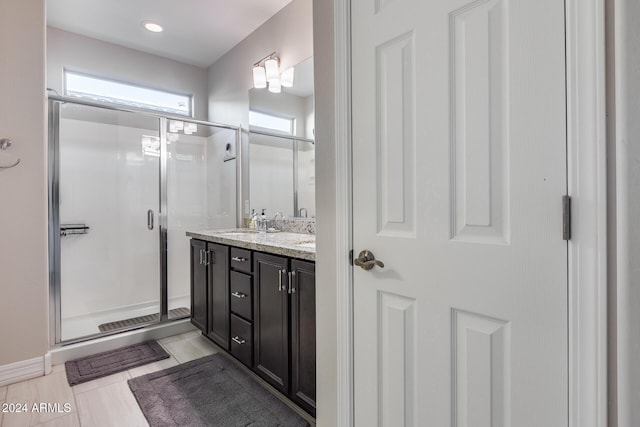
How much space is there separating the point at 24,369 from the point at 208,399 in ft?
4.22

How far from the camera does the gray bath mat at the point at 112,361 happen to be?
2170 millimetres

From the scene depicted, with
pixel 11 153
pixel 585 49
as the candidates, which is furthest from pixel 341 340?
pixel 11 153

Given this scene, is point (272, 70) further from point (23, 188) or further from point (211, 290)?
point (23, 188)

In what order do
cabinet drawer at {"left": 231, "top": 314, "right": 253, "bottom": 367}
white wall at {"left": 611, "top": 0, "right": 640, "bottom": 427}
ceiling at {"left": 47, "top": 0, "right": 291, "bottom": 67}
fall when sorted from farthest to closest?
ceiling at {"left": 47, "top": 0, "right": 291, "bottom": 67} < cabinet drawer at {"left": 231, "top": 314, "right": 253, "bottom": 367} < white wall at {"left": 611, "top": 0, "right": 640, "bottom": 427}

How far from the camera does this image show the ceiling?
2.63 metres

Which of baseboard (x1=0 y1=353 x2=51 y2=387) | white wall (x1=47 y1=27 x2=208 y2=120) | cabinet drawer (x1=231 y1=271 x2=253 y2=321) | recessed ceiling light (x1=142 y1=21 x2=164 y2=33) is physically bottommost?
baseboard (x1=0 y1=353 x2=51 y2=387)

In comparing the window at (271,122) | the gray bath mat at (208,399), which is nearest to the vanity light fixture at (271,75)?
the window at (271,122)

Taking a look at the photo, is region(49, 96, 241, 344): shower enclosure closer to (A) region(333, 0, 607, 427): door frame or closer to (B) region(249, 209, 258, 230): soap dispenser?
(B) region(249, 209, 258, 230): soap dispenser

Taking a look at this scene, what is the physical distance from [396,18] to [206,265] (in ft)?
6.75

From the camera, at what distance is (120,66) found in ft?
10.9

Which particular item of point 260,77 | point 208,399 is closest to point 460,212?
point 208,399

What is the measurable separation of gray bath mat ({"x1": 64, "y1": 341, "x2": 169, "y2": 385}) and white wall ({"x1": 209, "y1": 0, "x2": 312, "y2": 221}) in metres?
1.37

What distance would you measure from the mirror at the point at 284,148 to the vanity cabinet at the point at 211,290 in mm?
674

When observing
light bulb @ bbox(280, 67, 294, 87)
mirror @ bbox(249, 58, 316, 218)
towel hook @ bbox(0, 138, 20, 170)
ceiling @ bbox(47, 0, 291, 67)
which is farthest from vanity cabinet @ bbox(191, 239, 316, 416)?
ceiling @ bbox(47, 0, 291, 67)
